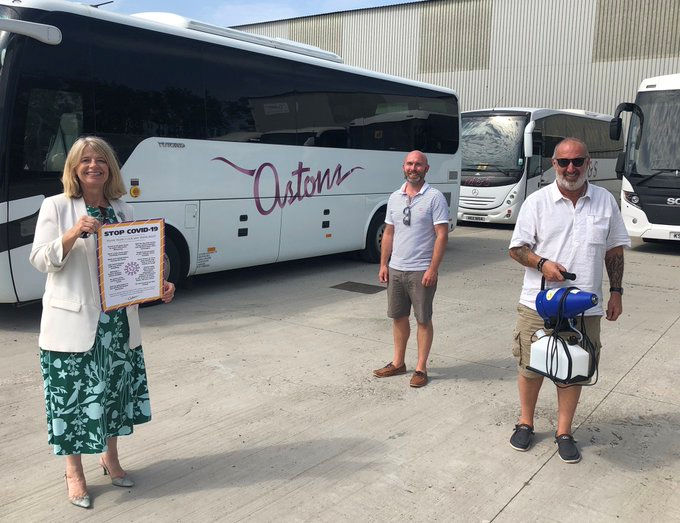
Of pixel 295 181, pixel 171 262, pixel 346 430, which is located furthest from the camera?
pixel 295 181

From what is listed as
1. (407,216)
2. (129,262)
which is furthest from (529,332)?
(129,262)

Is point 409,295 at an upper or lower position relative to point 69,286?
lower

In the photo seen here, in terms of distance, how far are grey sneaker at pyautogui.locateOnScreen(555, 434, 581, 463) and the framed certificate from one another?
2508mm

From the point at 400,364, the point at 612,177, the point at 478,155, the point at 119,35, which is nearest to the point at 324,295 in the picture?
the point at 400,364

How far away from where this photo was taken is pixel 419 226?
16.7 ft

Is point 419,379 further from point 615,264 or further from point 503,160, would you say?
point 503,160

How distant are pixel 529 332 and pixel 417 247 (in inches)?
56.8

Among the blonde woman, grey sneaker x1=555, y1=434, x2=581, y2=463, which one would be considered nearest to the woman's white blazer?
the blonde woman

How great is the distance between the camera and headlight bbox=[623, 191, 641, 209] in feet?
40.4

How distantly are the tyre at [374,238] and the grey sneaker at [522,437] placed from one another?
7069 millimetres

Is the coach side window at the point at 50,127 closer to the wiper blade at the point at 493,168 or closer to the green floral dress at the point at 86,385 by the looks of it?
the green floral dress at the point at 86,385

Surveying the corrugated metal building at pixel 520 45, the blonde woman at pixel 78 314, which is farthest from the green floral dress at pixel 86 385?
the corrugated metal building at pixel 520 45

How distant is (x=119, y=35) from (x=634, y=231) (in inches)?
386

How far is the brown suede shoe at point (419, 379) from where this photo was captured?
5.10 meters
